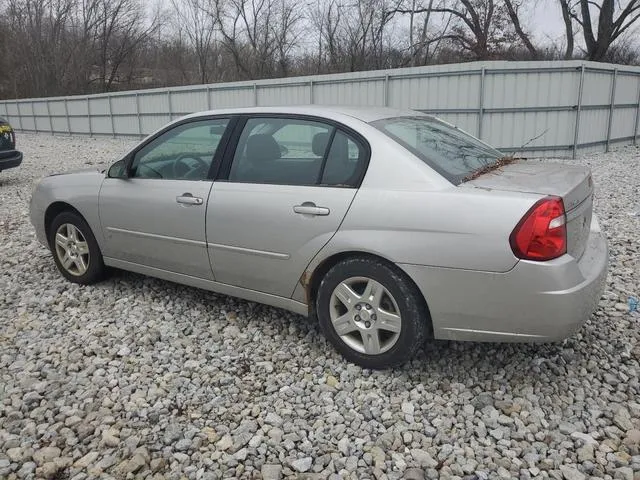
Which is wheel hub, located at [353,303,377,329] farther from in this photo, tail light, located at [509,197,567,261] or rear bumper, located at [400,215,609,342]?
tail light, located at [509,197,567,261]

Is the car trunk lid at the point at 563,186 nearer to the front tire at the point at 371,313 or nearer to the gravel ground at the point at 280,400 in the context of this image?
the front tire at the point at 371,313

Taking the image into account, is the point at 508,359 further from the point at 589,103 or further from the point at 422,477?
the point at 589,103

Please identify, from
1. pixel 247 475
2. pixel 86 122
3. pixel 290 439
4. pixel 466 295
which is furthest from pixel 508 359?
pixel 86 122

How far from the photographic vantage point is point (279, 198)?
3.16 metres

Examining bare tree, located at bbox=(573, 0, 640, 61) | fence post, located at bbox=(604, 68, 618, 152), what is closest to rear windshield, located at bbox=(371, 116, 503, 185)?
fence post, located at bbox=(604, 68, 618, 152)

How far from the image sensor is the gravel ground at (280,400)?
7.77ft

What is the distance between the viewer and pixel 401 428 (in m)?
2.59

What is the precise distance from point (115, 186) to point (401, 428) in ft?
9.01

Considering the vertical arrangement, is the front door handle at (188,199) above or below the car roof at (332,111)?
below

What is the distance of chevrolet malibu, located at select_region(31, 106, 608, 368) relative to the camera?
254 centimetres

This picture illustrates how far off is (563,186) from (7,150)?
10194mm

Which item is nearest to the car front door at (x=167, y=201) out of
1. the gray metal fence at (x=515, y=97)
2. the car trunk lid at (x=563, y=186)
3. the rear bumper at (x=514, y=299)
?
the rear bumper at (x=514, y=299)

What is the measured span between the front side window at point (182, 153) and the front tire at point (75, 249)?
29.7 inches

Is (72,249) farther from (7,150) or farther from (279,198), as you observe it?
(7,150)
